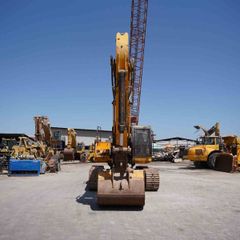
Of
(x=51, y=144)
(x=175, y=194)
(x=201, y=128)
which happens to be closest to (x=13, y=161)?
(x=51, y=144)

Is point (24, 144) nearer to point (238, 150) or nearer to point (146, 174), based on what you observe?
point (146, 174)

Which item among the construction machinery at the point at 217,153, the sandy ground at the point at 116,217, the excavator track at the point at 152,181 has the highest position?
the construction machinery at the point at 217,153

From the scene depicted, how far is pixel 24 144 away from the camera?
25938mm

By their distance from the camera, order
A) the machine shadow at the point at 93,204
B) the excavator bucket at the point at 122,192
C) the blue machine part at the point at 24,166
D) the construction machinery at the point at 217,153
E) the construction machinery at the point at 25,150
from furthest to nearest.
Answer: the construction machinery at the point at 217,153, the construction machinery at the point at 25,150, the blue machine part at the point at 24,166, the machine shadow at the point at 93,204, the excavator bucket at the point at 122,192

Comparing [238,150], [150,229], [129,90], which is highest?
[129,90]

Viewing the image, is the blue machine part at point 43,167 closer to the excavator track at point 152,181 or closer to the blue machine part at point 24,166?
the blue machine part at point 24,166

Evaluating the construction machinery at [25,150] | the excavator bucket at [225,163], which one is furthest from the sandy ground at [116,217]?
the excavator bucket at [225,163]

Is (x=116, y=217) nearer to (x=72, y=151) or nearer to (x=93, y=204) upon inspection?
(x=93, y=204)

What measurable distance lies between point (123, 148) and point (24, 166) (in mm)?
12858

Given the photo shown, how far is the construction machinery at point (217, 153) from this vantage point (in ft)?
89.0

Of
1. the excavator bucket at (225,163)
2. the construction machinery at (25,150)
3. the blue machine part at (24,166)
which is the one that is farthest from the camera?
the excavator bucket at (225,163)

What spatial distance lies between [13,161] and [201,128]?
1927 cm

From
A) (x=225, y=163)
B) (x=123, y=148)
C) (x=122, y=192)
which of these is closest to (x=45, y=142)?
(x=225, y=163)

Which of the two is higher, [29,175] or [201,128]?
[201,128]
